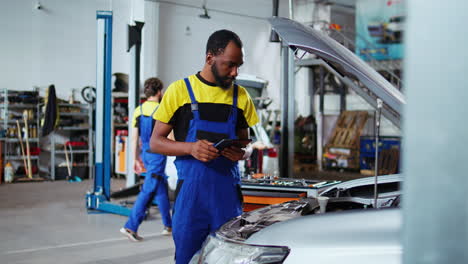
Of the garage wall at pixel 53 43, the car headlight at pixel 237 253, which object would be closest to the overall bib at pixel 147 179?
the car headlight at pixel 237 253

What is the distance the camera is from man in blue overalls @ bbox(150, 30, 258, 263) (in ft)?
7.74

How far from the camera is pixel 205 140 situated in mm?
2295

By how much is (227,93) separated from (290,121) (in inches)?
200

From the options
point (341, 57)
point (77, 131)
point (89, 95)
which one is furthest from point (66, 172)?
point (341, 57)

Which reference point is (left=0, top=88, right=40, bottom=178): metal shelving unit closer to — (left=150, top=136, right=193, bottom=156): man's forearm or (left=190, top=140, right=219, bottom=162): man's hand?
(left=150, top=136, right=193, bottom=156): man's forearm

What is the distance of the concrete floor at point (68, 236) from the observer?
462 cm

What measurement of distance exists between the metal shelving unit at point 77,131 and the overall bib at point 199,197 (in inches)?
368

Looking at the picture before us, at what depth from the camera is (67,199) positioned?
8.20 meters

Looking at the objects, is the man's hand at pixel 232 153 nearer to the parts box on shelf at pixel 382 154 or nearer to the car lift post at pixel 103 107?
the car lift post at pixel 103 107

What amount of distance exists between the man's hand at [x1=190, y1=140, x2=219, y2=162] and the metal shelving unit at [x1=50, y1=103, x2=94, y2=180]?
9.48 m

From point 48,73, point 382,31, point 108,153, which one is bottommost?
point 108,153

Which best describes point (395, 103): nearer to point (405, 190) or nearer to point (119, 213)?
point (405, 190)

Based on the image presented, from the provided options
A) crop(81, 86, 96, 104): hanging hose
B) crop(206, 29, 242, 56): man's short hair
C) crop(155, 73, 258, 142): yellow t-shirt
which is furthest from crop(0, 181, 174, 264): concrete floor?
crop(81, 86, 96, 104): hanging hose

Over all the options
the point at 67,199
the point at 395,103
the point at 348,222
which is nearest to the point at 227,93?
the point at 395,103
